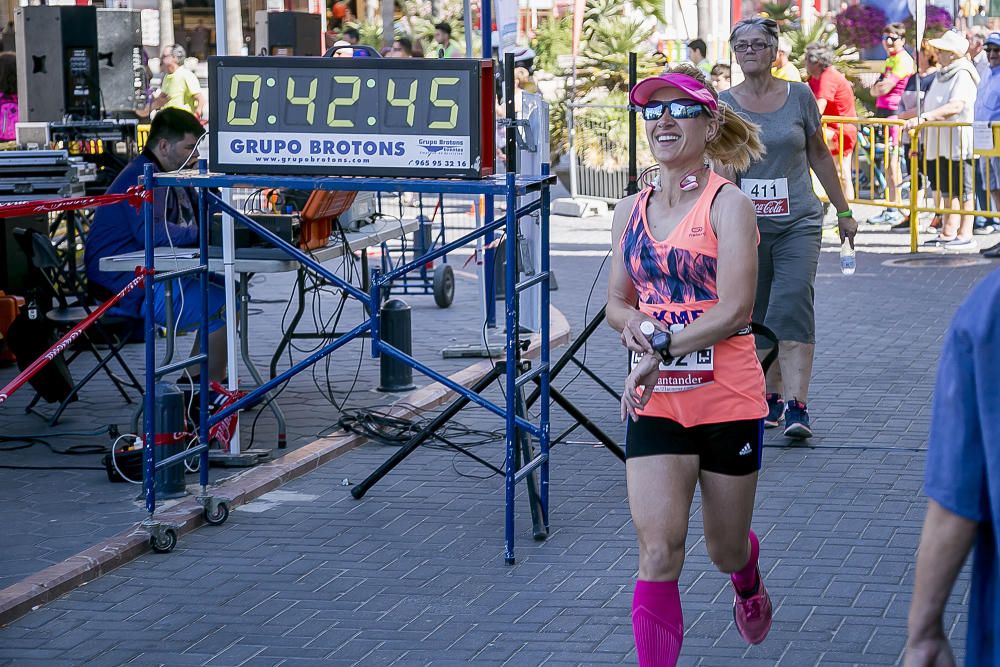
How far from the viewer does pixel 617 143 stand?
1902cm

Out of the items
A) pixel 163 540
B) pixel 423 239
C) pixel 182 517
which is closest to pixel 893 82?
pixel 423 239

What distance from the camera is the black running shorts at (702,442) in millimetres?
4211

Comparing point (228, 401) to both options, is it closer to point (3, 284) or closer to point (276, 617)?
point (276, 617)

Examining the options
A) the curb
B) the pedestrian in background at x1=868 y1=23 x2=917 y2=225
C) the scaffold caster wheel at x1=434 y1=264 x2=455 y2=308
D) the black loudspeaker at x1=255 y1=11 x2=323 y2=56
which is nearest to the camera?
the curb

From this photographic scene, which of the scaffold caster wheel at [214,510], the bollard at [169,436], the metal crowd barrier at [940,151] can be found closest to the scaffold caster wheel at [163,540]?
the scaffold caster wheel at [214,510]

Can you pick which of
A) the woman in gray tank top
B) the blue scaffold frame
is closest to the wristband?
the blue scaffold frame

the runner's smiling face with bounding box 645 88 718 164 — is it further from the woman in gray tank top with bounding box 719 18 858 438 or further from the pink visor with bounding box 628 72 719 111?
the woman in gray tank top with bounding box 719 18 858 438

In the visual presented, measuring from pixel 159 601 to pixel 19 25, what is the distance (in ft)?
28.8

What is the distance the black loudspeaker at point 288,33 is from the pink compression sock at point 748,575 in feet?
34.0

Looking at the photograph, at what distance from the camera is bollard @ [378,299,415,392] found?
871 cm

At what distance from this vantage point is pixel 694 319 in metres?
4.32

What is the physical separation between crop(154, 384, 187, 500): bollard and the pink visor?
283cm

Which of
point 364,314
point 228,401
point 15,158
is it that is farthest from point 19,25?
point 228,401

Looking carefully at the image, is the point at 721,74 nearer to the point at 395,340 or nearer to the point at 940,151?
the point at 940,151
